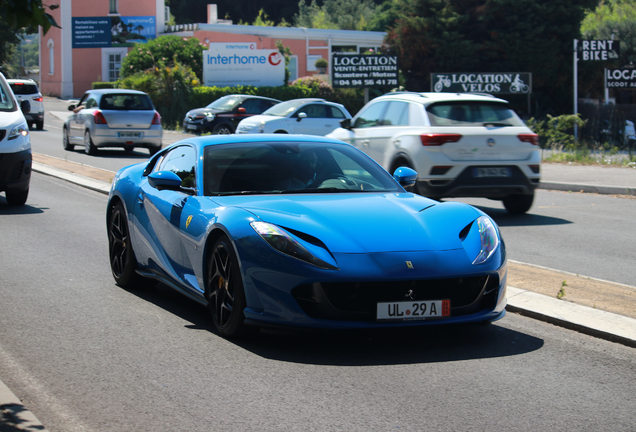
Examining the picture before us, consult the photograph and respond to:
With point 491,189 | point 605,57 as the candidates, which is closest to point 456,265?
point 491,189

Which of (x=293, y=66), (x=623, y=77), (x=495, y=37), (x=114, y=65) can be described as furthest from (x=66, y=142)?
(x=114, y=65)

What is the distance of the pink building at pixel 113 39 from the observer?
58.8 meters

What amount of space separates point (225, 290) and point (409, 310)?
3.98 feet

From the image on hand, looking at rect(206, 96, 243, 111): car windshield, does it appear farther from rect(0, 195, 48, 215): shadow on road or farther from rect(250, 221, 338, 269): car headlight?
rect(250, 221, 338, 269): car headlight

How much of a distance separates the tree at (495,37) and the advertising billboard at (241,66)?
265 inches

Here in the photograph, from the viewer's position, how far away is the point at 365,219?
209 inches

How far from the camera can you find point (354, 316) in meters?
4.91

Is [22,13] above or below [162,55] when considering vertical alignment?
below

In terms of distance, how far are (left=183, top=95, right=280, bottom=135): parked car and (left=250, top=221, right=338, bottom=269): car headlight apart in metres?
24.1

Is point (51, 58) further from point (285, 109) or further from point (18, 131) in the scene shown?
point (18, 131)

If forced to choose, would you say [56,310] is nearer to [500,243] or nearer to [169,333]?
[169,333]

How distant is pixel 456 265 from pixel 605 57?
28.5 metres

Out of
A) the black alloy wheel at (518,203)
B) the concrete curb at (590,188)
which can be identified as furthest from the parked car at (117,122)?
the black alloy wheel at (518,203)

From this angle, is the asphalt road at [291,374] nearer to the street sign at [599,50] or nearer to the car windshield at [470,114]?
the car windshield at [470,114]
